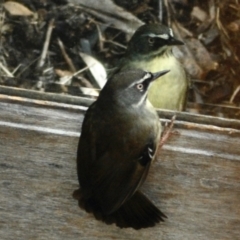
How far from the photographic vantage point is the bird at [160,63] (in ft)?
11.3

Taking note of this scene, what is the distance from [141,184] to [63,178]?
0.28 meters

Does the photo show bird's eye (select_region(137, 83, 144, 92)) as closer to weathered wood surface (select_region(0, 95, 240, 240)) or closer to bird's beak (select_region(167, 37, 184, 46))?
weathered wood surface (select_region(0, 95, 240, 240))

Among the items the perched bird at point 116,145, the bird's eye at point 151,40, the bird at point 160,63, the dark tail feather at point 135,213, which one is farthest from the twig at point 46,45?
the dark tail feather at point 135,213

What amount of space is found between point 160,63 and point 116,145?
1.88 ft

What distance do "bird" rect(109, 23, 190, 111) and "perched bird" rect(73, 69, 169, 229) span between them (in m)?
0.36

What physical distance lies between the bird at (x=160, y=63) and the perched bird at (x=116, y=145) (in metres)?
0.36

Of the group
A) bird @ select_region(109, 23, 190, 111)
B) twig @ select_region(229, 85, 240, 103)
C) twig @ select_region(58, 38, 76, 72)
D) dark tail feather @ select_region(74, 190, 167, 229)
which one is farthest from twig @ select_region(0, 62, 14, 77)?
twig @ select_region(229, 85, 240, 103)

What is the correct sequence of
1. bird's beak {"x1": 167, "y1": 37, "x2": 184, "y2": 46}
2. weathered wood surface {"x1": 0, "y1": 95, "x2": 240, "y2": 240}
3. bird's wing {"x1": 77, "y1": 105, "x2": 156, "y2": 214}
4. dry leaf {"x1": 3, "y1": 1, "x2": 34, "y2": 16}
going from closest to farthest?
bird's wing {"x1": 77, "y1": 105, "x2": 156, "y2": 214} → weathered wood surface {"x1": 0, "y1": 95, "x2": 240, "y2": 240} → bird's beak {"x1": 167, "y1": 37, "x2": 184, "y2": 46} → dry leaf {"x1": 3, "y1": 1, "x2": 34, "y2": 16}

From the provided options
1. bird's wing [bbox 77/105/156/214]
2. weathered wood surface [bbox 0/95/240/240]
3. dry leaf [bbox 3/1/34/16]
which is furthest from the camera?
dry leaf [bbox 3/1/34/16]

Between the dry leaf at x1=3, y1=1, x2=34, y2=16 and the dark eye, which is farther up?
the dark eye

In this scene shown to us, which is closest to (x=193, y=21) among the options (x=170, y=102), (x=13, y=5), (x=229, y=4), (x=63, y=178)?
(x=229, y=4)

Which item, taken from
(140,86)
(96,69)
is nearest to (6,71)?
(96,69)

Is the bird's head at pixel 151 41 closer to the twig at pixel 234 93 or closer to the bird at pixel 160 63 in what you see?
the bird at pixel 160 63

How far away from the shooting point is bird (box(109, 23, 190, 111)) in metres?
3.44
